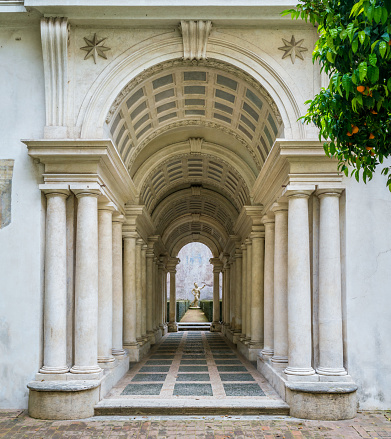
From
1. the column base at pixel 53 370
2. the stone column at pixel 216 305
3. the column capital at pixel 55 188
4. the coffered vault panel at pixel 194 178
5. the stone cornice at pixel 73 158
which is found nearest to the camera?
the column base at pixel 53 370

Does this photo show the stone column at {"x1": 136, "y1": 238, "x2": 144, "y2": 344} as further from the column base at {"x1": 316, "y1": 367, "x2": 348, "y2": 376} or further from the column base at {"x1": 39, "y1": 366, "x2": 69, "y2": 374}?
the column base at {"x1": 316, "y1": 367, "x2": 348, "y2": 376}

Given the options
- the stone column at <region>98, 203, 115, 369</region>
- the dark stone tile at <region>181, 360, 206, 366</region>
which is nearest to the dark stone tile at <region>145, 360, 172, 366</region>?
the dark stone tile at <region>181, 360, 206, 366</region>

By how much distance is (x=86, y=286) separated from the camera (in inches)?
474

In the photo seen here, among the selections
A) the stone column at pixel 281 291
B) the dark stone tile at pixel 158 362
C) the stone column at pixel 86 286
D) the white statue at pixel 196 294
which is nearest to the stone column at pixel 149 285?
the dark stone tile at pixel 158 362

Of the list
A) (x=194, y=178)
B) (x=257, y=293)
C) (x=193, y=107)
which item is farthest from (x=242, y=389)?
(x=194, y=178)

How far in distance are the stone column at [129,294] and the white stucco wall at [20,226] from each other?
663 cm

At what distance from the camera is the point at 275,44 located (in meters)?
12.9

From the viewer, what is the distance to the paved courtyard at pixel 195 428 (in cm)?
987

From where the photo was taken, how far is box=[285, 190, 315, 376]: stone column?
11945mm

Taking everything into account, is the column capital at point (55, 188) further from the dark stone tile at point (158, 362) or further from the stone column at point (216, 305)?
the stone column at point (216, 305)

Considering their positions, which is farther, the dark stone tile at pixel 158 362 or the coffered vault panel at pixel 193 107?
the dark stone tile at pixel 158 362

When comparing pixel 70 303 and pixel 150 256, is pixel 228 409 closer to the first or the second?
pixel 70 303

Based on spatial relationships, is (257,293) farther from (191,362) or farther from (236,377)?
(236,377)

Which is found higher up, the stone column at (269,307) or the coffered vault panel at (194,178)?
the coffered vault panel at (194,178)
